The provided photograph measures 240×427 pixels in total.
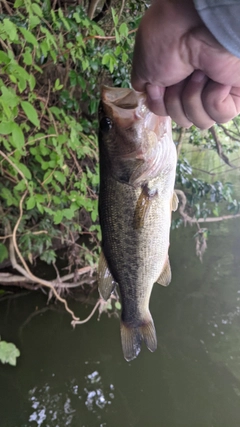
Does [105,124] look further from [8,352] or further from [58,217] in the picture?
[8,352]

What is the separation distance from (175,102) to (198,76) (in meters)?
0.09

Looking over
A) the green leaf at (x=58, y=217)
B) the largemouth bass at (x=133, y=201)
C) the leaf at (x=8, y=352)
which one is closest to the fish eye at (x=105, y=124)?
the largemouth bass at (x=133, y=201)

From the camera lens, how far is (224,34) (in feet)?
1.70

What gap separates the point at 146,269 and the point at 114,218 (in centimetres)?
24

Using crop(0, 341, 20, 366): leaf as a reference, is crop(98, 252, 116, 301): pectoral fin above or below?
above

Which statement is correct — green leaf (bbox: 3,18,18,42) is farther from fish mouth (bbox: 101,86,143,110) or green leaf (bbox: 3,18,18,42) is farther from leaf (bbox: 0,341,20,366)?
leaf (bbox: 0,341,20,366)

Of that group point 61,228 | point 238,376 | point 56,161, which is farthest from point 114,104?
point 238,376

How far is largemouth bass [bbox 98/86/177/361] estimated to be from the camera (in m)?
0.99

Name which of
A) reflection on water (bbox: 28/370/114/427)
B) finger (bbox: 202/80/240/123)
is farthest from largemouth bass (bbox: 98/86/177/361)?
reflection on water (bbox: 28/370/114/427)

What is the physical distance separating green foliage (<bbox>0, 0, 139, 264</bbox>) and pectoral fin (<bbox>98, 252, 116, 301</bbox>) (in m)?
0.52

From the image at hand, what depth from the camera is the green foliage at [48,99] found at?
1.31 metres

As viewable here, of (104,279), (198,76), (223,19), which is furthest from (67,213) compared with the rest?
(223,19)

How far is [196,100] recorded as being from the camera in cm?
72

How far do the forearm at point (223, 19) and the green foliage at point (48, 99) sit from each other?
0.84 meters
